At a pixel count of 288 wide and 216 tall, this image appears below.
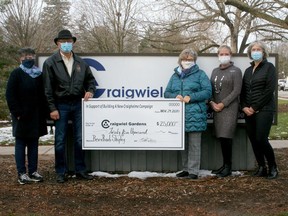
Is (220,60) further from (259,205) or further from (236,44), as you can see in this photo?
(236,44)

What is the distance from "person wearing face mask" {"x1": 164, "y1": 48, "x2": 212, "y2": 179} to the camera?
6031 millimetres

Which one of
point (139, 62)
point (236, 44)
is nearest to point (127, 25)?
point (236, 44)

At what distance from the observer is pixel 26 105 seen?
5832 millimetres

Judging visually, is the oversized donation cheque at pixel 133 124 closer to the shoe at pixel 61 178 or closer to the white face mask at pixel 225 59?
the shoe at pixel 61 178

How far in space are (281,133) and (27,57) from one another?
27.8 ft

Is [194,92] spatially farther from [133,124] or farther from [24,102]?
[24,102]

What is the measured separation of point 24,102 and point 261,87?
3.16m

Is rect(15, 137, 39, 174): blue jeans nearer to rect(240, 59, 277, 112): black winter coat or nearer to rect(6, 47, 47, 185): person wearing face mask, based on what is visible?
rect(6, 47, 47, 185): person wearing face mask

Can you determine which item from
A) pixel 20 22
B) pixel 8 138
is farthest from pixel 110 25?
pixel 8 138

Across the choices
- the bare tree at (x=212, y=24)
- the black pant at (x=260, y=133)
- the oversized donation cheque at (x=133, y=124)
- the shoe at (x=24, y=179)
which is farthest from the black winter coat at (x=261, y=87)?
the bare tree at (x=212, y=24)

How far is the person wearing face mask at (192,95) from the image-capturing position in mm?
6031

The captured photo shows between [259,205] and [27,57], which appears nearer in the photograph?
[259,205]

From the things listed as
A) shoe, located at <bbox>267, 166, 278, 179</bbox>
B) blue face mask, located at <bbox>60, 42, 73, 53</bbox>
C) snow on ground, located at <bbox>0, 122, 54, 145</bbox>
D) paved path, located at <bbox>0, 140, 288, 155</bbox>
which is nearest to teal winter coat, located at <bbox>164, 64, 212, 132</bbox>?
shoe, located at <bbox>267, 166, 278, 179</bbox>

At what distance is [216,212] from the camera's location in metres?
4.70
